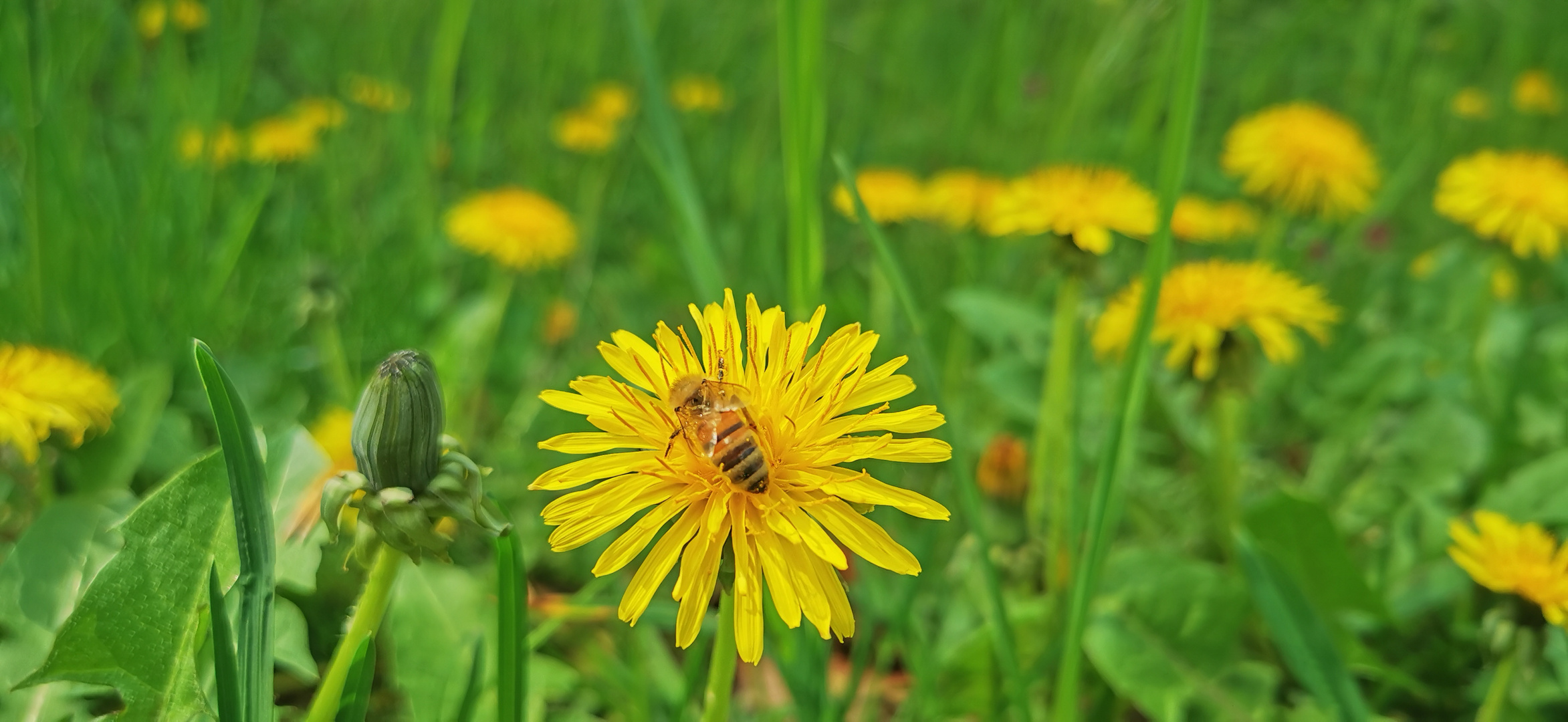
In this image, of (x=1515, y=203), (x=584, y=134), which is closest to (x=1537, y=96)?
(x=1515, y=203)

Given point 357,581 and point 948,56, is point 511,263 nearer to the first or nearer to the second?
point 357,581

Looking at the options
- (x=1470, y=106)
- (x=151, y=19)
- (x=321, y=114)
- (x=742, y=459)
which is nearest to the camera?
(x=742, y=459)

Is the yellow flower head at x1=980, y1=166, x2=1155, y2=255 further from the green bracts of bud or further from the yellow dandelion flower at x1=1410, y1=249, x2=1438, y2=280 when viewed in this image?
the yellow dandelion flower at x1=1410, y1=249, x2=1438, y2=280

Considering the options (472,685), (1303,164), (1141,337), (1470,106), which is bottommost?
(472,685)

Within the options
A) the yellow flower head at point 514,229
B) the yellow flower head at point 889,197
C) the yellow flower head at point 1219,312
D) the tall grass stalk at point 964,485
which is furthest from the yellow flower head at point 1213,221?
the yellow flower head at point 514,229

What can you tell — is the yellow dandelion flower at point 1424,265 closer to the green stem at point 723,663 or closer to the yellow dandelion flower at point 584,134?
the yellow dandelion flower at point 584,134

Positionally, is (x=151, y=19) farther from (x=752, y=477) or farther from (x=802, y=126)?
(x=752, y=477)

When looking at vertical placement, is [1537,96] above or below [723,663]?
above
